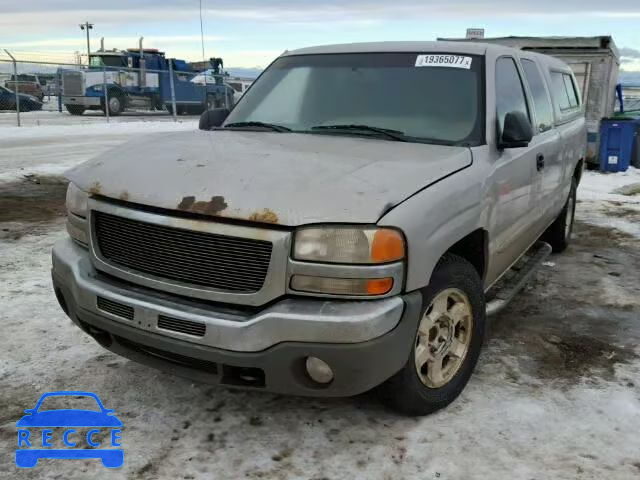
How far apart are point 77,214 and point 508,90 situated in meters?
2.71

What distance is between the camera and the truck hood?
2.54 meters

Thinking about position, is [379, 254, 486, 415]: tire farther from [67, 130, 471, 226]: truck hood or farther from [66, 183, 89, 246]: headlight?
[66, 183, 89, 246]: headlight

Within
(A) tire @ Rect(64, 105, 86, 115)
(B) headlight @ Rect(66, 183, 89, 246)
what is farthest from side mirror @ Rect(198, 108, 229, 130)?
(A) tire @ Rect(64, 105, 86, 115)

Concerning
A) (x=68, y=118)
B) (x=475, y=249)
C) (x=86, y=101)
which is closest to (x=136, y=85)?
(x=86, y=101)

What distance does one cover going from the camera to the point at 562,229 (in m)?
6.21

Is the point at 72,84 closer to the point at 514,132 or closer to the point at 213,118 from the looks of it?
the point at 213,118

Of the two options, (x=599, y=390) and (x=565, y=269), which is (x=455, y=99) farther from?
(x=565, y=269)

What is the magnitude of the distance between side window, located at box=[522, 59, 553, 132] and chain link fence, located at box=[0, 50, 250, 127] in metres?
20.9

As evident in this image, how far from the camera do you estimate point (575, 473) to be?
2668mm

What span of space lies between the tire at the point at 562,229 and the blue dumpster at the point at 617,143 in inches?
263

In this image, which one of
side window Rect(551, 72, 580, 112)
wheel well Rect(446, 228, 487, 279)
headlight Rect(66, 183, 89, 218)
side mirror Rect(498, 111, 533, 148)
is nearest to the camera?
headlight Rect(66, 183, 89, 218)

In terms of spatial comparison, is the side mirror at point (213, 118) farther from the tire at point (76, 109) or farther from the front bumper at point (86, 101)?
the tire at point (76, 109)

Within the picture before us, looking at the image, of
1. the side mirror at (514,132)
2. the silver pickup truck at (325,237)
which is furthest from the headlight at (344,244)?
the side mirror at (514,132)

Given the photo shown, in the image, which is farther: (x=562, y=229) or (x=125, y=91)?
(x=125, y=91)
